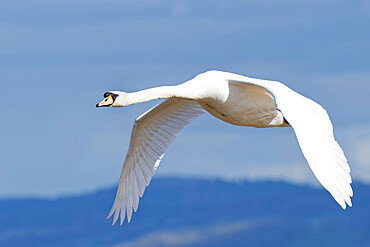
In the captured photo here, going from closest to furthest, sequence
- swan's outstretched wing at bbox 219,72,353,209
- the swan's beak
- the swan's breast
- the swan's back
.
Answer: swan's outstretched wing at bbox 219,72,353,209, the swan's beak, the swan's back, the swan's breast

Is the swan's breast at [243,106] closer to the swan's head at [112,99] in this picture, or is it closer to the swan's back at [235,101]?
the swan's back at [235,101]

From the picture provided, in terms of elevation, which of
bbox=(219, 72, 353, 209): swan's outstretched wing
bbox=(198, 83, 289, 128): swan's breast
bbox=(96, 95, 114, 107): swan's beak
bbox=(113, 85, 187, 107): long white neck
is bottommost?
bbox=(219, 72, 353, 209): swan's outstretched wing

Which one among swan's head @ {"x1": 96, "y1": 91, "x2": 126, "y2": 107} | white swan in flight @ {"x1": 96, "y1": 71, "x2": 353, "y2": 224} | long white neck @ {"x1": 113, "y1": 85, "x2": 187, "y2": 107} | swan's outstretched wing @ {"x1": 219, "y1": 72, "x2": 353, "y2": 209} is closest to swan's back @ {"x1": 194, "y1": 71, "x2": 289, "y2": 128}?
white swan in flight @ {"x1": 96, "y1": 71, "x2": 353, "y2": 224}

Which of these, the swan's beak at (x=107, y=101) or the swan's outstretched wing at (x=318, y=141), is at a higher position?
the swan's beak at (x=107, y=101)

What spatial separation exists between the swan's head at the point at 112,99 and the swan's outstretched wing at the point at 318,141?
7.40 feet

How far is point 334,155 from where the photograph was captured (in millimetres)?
12336

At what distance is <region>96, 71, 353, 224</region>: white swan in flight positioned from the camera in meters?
12.2

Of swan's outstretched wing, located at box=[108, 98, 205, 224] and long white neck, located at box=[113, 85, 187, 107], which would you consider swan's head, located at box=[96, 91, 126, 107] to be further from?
swan's outstretched wing, located at box=[108, 98, 205, 224]

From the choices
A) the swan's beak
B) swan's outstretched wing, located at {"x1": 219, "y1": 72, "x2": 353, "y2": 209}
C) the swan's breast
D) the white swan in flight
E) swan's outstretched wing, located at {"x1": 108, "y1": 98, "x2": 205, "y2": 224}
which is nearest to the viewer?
swan's outstretched wing, located at {"x1": 219, "y1": 72, "x2": 353, "y2": 209}

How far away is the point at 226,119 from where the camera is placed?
15172 mm

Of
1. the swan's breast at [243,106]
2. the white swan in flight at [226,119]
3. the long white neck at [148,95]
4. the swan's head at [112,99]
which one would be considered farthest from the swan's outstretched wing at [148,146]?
the swan's head at [112,99]

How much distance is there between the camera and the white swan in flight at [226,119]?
40.1 feet

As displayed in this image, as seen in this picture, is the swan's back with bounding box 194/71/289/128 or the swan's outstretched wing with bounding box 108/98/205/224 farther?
the swan's outstretched wing with bounding box 108/98/205/224

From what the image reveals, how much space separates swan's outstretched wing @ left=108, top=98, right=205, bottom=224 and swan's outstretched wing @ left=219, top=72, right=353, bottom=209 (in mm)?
3668
